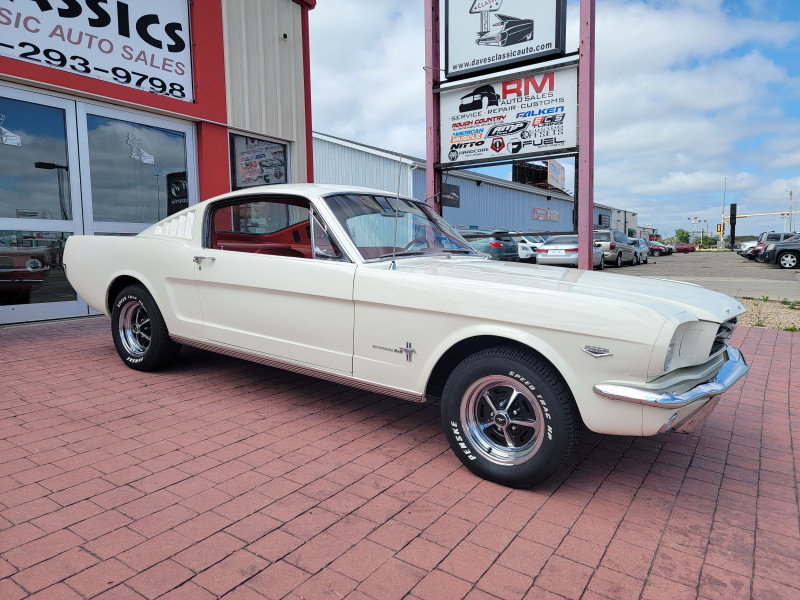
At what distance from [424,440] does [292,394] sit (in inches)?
49.4

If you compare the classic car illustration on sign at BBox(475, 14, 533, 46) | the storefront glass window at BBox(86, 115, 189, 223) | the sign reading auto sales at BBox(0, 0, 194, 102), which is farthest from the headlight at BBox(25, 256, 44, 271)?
the classic car illustration on sign at BBox(475, 14, 533, 46)

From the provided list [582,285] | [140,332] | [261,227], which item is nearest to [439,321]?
[582,285]

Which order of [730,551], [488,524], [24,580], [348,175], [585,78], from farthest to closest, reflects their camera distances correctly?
1. [348,175]
2. [585,78]
3. [488,524]
4. [730,551]
5. [24,580]

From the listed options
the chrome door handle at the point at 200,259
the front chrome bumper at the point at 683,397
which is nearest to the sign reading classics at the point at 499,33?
the chrome door handle at the point at 200,259

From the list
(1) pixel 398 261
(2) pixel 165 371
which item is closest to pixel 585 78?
(1) pixel 398 261

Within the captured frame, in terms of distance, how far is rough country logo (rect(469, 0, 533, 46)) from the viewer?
6836 millimetres

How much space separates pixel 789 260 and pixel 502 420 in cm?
2382

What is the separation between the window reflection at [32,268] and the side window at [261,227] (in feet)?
12.0

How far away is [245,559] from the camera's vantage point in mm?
2049

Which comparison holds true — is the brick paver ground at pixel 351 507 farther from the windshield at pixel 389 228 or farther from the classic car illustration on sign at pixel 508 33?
the classic car illustration on sign at pixel 508 33

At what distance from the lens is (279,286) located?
3391mm

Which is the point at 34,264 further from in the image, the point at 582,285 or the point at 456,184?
the point at 456,184

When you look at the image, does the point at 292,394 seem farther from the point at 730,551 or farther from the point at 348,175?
the point at 348,175

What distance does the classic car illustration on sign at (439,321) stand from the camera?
7.78 feet
